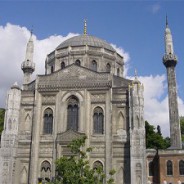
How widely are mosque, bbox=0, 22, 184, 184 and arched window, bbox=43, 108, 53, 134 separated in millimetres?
103

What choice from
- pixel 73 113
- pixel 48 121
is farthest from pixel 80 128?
pixel 48 121

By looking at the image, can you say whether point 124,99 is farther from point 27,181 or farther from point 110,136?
point 27,181

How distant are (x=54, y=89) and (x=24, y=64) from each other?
30.3 feet

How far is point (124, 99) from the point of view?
31.4 m

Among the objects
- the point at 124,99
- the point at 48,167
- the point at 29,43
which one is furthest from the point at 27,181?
the point at 29,43

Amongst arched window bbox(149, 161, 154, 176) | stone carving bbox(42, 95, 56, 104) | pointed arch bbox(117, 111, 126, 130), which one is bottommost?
arched window bbox(149, 161, 154, 176)

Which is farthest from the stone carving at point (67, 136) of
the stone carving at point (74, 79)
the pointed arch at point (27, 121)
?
the stone carving at point (74, 79)

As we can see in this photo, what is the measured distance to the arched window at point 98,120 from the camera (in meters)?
31.1

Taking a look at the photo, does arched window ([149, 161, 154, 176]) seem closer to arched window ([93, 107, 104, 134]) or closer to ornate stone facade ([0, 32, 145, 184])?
ornate stone facade ([0, 32, 145, 184])

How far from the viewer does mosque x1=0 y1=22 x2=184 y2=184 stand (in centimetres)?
2977

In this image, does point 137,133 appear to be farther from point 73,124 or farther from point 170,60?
point 170,60

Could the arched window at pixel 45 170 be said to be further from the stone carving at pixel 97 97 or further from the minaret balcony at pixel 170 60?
the minaret balcony at pixel 170 60

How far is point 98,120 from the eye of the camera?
31.4 m

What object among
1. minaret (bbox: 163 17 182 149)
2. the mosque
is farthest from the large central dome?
the mosque
